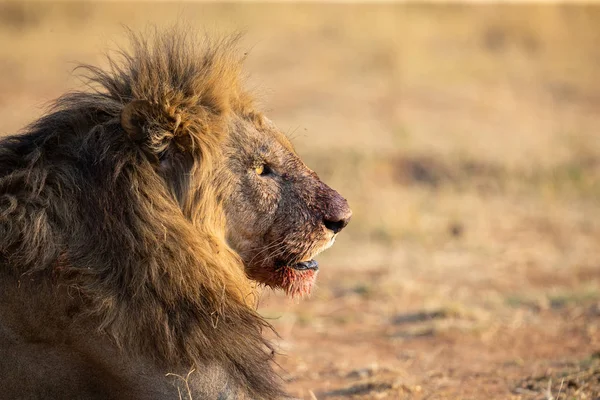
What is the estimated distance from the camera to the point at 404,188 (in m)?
10.5

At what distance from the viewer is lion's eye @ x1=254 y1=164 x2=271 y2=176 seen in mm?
3463

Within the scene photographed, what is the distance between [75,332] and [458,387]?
7.50 ft

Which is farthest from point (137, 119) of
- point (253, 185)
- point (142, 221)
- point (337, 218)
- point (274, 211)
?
point (337, 218)

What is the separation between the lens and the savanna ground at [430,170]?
5.35 m

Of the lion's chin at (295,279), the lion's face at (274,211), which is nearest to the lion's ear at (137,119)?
the lion's face at (274,211)

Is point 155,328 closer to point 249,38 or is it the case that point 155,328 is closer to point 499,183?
point 499,183

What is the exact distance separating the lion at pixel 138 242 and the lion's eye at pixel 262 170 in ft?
0.03

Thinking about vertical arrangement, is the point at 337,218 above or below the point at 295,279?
above

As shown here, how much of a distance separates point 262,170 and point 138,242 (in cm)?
67

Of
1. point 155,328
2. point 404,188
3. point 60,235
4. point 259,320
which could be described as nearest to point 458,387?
point 259,320

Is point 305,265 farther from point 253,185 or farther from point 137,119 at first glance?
point 137,119

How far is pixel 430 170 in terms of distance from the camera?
10922 mm

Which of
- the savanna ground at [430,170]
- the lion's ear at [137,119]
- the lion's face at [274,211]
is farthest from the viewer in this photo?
the savanna ground at [430,170]

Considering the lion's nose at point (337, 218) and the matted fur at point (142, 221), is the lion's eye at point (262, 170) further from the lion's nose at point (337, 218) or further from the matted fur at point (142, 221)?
the lion's nose at point (337, 218)
